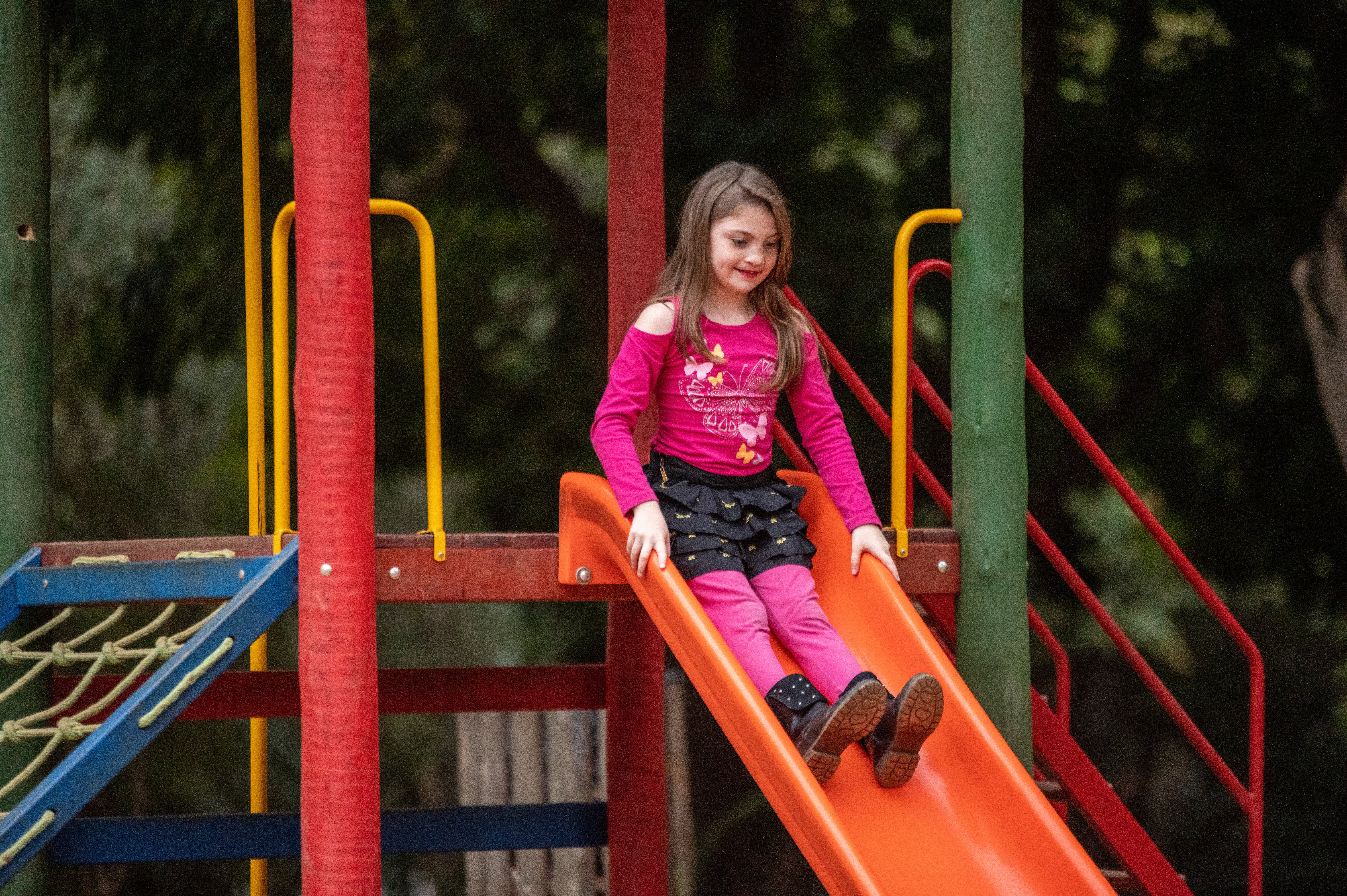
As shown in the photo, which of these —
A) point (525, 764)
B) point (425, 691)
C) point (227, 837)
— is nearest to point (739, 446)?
point (425, 691)

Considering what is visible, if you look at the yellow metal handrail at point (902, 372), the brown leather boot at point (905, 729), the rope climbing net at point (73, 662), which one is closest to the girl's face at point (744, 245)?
the yellow metal handrail at point (902, 372)

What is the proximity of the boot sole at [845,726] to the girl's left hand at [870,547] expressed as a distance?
1.74 feet

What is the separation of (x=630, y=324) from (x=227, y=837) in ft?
6.61

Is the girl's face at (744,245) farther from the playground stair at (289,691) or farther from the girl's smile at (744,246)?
the playground stair at (289,691)

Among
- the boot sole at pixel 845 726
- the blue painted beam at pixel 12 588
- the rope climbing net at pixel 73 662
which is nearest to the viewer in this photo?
the boot sole at pixel 845 726

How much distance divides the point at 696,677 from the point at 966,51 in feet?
6.15

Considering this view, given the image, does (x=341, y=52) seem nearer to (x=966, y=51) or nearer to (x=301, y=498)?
(x=301, y=498)

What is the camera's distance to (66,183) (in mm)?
10453

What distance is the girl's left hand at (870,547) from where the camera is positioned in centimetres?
→ 340

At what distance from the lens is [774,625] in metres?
3.29

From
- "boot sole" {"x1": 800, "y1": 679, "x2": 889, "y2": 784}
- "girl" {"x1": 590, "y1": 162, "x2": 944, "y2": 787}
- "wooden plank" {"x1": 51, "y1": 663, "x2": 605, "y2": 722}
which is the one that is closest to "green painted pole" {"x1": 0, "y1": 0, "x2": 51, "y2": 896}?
"wooden plank" {"x1": 51, "y1": 663, "x2": 605, "y2": 722}

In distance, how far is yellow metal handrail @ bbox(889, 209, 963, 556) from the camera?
3.56 m

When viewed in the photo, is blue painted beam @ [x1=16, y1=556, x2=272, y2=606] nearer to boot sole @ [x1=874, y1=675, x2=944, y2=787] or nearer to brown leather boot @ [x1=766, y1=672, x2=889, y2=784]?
brown leather boot @ [x1=766, y1=672, x2=889, y2=784]

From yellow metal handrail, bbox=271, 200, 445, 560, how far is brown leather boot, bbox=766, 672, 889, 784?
94cm
